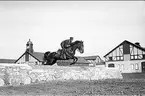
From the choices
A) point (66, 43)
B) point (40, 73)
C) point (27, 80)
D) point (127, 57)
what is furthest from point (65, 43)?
point (127, 57)

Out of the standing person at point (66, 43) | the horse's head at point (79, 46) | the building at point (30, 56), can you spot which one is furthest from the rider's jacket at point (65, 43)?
the building at point (30, 56)

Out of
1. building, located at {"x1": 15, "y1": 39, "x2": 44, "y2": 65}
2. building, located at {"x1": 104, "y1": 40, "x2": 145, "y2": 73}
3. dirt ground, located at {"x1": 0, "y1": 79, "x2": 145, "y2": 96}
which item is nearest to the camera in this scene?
dirt ground, located at {"x1": 0, "y1": 79, "x2": 145, "y2": 96}

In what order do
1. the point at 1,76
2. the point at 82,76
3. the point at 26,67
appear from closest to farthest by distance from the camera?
the point at 1,76 → the point at 26,67 → the point at 82,76

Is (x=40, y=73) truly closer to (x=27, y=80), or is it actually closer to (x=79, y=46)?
(x=27, y=80)

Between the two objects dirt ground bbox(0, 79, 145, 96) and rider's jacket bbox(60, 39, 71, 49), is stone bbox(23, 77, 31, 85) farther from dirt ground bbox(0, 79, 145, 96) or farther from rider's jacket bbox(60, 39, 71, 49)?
rider's jacket bbox(60, 39, 71, 49)

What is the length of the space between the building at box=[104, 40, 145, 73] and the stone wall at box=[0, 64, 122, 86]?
30761 millimetres

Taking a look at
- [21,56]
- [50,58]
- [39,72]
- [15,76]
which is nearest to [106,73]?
[50,58]

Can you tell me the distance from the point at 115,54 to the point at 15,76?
4267cm

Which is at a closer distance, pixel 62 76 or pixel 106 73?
pixel 62 76

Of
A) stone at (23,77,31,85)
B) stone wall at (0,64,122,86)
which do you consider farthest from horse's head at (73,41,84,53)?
stone at (23,77,31,85)

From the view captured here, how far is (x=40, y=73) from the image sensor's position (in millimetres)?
14555

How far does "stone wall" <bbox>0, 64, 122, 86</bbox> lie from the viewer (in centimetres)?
1245

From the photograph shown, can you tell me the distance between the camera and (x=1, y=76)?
1212 centimetres

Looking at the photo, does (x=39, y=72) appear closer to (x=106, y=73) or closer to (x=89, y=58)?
(x=106, y=73)
